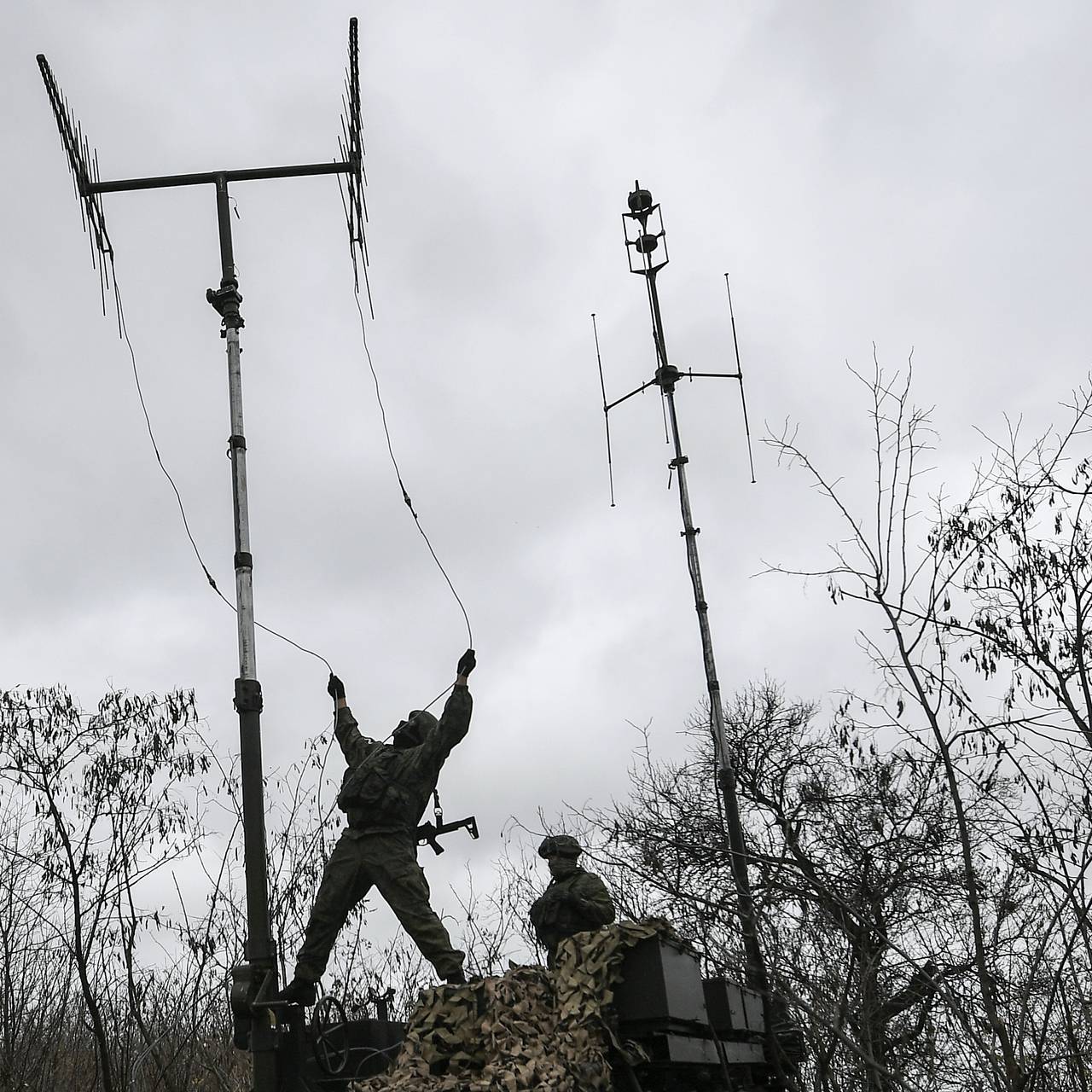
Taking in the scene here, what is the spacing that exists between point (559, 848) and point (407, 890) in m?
1.41

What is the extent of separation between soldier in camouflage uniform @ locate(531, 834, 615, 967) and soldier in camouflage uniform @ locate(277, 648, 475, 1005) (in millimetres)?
1006

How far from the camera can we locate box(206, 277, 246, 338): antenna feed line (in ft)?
34.8

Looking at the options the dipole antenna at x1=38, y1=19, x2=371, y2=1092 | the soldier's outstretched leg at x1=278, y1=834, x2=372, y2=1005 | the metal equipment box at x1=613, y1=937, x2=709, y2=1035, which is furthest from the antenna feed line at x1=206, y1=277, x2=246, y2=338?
the metal equipment box at x1=613, y1=937, x2=709, y2=1035

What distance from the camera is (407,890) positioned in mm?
9531

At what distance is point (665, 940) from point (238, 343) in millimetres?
5464

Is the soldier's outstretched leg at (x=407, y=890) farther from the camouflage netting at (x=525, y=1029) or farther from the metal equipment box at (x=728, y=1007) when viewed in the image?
the metal equipment box at (x=728, y=1007)

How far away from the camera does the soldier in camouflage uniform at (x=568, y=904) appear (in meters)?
10.1

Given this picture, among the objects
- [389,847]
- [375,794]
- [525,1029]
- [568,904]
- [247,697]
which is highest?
[247,697]

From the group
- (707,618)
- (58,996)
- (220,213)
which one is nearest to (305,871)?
(58,996)

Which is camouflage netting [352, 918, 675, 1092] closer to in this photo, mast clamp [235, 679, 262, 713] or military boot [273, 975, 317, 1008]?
military boot [273, 975, 317, 1008]

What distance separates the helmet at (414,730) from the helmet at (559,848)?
126cm

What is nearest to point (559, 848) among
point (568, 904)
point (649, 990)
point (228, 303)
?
point (568, 904)

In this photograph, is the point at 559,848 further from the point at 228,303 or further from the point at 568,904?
the point at 228,303

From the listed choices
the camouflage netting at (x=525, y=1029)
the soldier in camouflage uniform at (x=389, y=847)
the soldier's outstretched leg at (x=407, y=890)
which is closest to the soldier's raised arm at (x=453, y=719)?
the soldier in camouflage uniform at (x=389, y=847)
